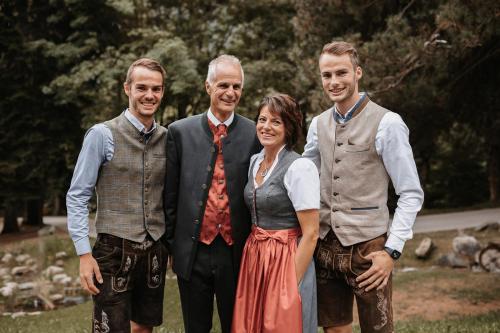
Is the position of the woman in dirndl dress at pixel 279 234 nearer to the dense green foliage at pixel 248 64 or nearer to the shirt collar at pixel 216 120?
the shirt collar at pixel 216 120

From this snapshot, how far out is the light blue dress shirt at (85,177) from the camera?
3330 mm

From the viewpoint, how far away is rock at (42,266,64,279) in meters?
13.6

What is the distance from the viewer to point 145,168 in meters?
3.44

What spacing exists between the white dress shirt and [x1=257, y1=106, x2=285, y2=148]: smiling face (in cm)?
54

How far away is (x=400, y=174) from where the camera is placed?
9.93 ft

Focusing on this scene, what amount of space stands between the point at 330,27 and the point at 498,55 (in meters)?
3.24

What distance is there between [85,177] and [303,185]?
4.29ft

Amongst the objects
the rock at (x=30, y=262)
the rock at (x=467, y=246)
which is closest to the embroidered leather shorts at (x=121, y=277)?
the rock at (x=467, y=246)

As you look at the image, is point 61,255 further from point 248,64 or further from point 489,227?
point 489,227

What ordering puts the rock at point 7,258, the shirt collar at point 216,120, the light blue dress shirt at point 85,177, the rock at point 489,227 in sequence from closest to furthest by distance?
the light blue dress shirt at point 85,177
the shirt collar at point 216,120
the rock at point 489,227
the rock at point 7,258

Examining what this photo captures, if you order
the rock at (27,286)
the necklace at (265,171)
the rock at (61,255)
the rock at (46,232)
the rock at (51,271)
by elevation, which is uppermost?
the necklace at (265,171)

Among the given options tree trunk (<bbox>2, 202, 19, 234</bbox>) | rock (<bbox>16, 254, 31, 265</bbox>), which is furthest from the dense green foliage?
rock (<bbox>16, 254, 31, 265</bbox>)

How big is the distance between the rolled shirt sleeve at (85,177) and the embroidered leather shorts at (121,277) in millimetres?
125

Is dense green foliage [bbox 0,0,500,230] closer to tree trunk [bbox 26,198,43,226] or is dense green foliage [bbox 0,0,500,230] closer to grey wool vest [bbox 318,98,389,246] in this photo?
tree trunk [bbox 26,198,43,226]
